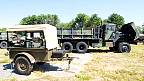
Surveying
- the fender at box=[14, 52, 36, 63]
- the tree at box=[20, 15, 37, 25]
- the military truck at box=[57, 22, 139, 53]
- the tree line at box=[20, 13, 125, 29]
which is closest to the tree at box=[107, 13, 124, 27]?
the tree line at box=[20, 13, 125, 29]

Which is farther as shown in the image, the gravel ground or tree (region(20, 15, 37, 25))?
tree (region(20, 15, 37, 25))

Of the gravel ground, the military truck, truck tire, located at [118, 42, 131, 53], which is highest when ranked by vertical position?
the military truck

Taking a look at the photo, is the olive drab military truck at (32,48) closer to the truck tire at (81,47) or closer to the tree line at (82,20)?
the truck tire at (81,47)

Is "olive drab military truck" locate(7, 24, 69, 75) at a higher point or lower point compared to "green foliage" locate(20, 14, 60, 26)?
lower

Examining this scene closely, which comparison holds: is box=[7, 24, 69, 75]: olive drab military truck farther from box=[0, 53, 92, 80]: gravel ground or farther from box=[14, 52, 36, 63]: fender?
box=[0, 53, 92, 80]: gravel ground

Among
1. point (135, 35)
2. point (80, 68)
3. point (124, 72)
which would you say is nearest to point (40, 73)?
point (80, 68)

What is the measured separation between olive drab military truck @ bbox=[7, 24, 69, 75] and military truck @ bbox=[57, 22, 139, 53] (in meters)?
10.2

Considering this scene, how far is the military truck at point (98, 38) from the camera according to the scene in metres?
22.4

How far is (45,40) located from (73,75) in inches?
74.7

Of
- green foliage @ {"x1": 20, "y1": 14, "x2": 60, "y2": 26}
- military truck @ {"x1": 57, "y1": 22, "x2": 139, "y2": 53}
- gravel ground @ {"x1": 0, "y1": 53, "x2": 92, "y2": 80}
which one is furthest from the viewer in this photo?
green foliage @ {"x1": 20, "y1": 14, "x2": 60, "y2": 26}

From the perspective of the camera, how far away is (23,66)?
1170 cm

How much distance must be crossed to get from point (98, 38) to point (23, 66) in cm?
1172

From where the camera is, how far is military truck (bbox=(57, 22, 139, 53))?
22359mm

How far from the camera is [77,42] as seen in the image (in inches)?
890
